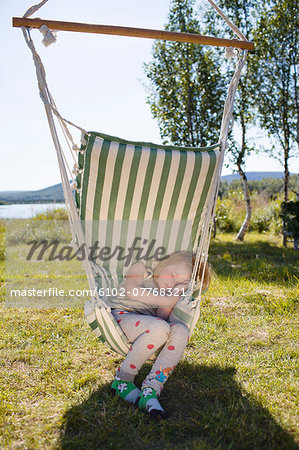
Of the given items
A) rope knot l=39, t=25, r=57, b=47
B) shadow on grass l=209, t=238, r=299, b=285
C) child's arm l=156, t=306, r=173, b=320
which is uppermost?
rope knot l=39, t=25, r=57, b=47

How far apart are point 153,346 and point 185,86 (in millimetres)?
4818

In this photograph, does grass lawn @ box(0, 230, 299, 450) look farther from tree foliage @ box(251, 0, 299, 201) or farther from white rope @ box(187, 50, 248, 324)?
tree foliage @ box(251, 0, 299, 201)

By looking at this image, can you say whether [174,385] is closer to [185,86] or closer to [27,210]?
[185,86]

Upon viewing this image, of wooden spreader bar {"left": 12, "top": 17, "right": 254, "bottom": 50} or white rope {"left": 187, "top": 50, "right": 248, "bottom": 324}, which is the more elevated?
wooden spreader bar {"left": 12, "top": 17, "right": 254, "bottom": 50}

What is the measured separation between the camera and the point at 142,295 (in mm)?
1688

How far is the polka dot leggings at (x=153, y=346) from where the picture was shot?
1497 millimetres

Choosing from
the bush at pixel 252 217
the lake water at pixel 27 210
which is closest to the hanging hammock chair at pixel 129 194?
the bush at pixel 252 217

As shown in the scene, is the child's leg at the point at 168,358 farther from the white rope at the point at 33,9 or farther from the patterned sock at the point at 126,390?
the white rope at the point at 33,9

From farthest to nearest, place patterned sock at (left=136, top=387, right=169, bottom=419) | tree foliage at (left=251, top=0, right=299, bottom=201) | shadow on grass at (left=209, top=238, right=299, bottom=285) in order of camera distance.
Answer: tree foliage at (left=251, top=0, right=299, bottom=201), shadow on grass at (left=209, top=238, right=299, bottom=285), patterned sock at (left=136, top=387, right=169, bottom=419)

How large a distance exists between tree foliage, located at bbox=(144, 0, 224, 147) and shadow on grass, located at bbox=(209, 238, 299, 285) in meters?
1.67

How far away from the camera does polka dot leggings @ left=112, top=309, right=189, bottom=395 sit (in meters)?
1.50

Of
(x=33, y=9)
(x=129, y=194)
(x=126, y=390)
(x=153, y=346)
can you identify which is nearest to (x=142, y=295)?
(x=153, y=346)

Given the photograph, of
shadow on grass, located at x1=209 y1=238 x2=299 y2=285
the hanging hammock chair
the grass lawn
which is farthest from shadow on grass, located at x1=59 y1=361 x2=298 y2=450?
shadow on grass, located at x1=209 y1=238 x2=299 y2=285

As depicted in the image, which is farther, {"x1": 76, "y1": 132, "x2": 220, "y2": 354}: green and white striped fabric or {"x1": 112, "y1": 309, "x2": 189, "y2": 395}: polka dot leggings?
{"x1": 76, "y1": 132, "x2": 220, "y2": 354}: green and white striped fabric
